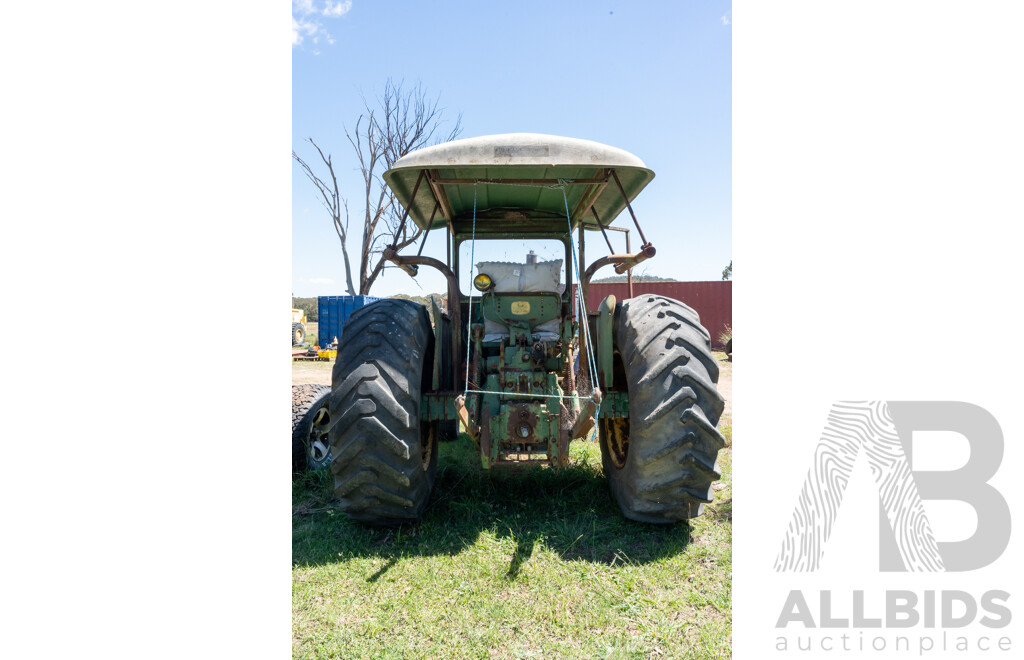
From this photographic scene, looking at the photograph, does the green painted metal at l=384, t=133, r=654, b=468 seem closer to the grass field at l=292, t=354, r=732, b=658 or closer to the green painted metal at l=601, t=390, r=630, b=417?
the green painted metal at l=601, t=390, r=630, b=417

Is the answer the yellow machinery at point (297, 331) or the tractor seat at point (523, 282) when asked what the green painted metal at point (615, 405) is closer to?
the tractor seat at point (523, 282)

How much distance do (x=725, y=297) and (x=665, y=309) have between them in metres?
17.7

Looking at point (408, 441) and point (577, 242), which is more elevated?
point (577, 242)

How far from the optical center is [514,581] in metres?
2.98

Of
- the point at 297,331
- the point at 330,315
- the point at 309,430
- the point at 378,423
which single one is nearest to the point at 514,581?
the point at 378,423

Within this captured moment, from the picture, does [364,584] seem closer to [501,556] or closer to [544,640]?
[501,556]

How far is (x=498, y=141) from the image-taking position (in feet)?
11.1

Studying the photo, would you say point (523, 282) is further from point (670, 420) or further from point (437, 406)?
point (670, 420)

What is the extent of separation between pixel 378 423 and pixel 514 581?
44.3 inches

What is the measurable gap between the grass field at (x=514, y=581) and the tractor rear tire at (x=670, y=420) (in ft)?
0.90

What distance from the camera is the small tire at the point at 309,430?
186 inches

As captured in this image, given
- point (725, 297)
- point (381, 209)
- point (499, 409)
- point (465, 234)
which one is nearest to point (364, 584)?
point (499, 409)

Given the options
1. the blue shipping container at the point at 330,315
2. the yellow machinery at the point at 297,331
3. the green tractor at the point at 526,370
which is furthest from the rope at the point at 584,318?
the yellow machinery at the point at 297,331

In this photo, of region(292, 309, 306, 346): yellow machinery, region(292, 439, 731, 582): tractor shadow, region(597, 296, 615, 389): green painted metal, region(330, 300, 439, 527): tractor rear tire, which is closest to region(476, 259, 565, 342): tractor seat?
region(597, 296, 615, 389): green painted metal
